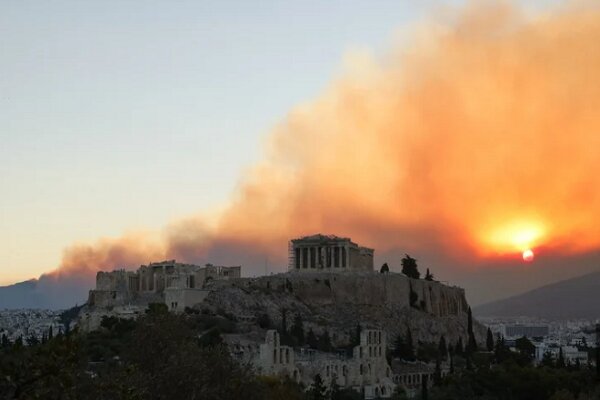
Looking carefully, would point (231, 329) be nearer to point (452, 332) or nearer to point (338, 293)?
point (338, 293)

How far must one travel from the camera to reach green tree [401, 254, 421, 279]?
83.7 meters

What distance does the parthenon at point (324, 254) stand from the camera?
7719cm

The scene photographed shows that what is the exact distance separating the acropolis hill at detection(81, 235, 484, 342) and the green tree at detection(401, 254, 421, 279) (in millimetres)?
1692

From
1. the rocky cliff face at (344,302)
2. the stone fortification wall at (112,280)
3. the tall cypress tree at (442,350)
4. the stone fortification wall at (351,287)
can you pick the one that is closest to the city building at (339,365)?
the rocky cliff face at (344,302)

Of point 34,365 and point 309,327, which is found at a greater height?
point 309,327

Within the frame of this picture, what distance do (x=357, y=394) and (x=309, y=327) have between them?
54.2ft

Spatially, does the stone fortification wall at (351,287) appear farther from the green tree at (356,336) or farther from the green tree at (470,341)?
the green tree at (356,336)

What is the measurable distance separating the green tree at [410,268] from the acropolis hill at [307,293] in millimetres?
1692

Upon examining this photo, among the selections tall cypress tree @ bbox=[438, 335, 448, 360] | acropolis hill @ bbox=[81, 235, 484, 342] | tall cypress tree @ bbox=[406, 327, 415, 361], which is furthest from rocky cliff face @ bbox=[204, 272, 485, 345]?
tall cypress tree @ bbox=[438, 335, 448, 360]

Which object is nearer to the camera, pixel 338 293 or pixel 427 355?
pixel 427 355

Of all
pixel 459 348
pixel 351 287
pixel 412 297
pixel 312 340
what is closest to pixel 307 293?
pixel 351 287

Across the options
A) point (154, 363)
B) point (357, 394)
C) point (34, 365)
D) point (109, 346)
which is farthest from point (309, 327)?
point (34, 365)

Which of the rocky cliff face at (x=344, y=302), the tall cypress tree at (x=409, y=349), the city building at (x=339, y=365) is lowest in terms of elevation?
the city building at (x=339, y=365)

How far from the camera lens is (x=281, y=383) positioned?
39.2 m
